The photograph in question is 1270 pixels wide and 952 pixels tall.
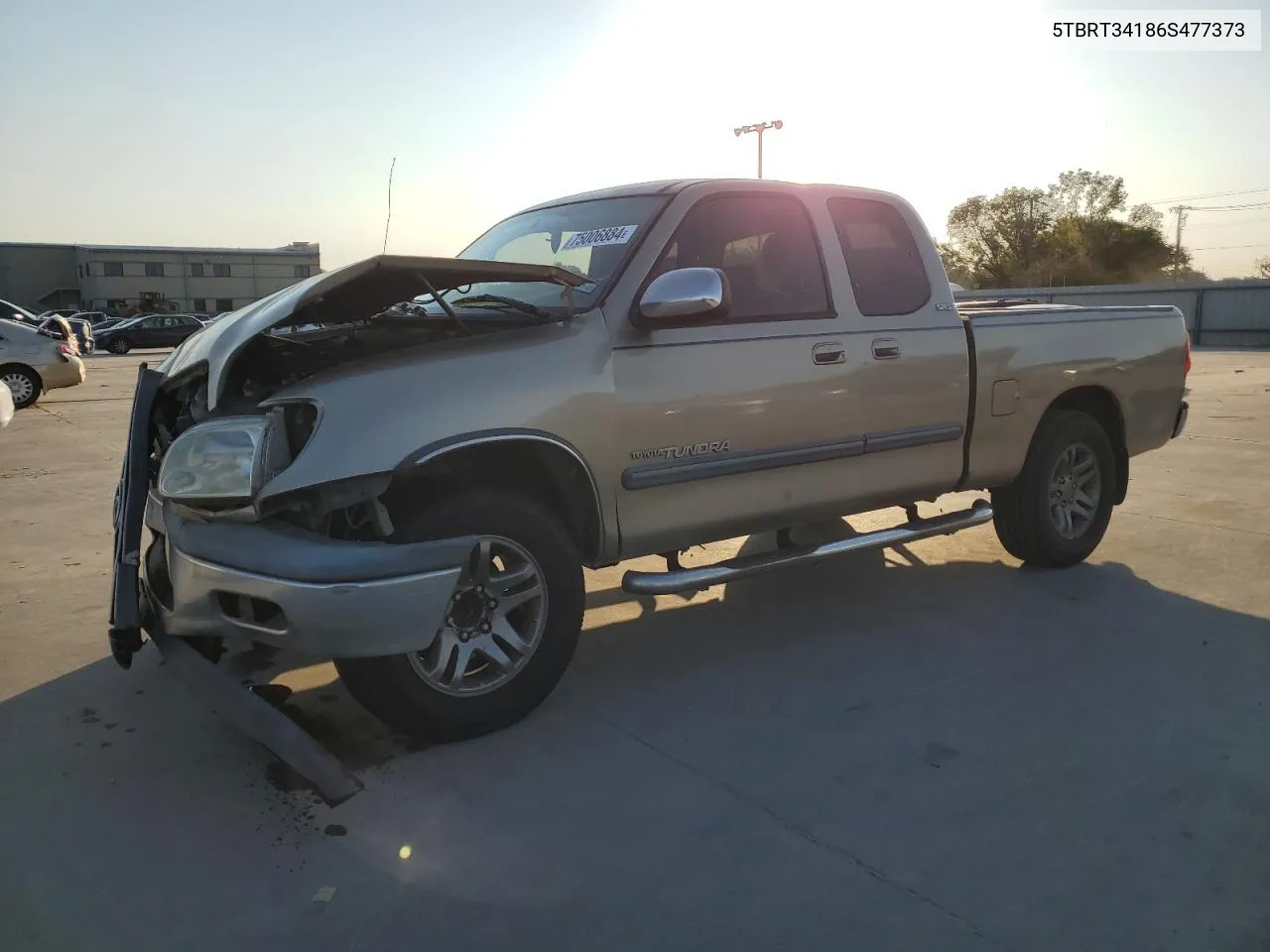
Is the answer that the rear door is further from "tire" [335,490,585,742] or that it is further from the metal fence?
the metal fence

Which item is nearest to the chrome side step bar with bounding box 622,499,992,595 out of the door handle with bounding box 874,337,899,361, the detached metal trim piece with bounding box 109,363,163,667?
the door handle with bounding box 874,337,899,361

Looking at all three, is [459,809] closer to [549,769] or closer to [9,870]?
[549,769]

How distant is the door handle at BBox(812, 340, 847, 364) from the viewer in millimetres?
4324

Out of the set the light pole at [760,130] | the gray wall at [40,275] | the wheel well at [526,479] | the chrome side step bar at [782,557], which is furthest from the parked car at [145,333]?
the gray wall at [40,275]

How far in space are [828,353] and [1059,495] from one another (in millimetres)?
2082

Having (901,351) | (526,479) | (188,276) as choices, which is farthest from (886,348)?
(188,276)

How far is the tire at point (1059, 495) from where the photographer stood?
17.8 ft

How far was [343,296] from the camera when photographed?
3408 millimetres

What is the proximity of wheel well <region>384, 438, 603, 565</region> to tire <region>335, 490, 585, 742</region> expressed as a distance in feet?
0.47

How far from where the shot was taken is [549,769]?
3305 millimetres

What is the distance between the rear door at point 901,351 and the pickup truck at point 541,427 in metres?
0.01

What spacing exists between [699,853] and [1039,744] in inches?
55.2

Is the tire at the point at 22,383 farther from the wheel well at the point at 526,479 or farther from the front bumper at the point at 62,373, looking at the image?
the wheel well at the point at 526,479

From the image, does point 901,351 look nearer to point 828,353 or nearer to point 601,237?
point 828,353
